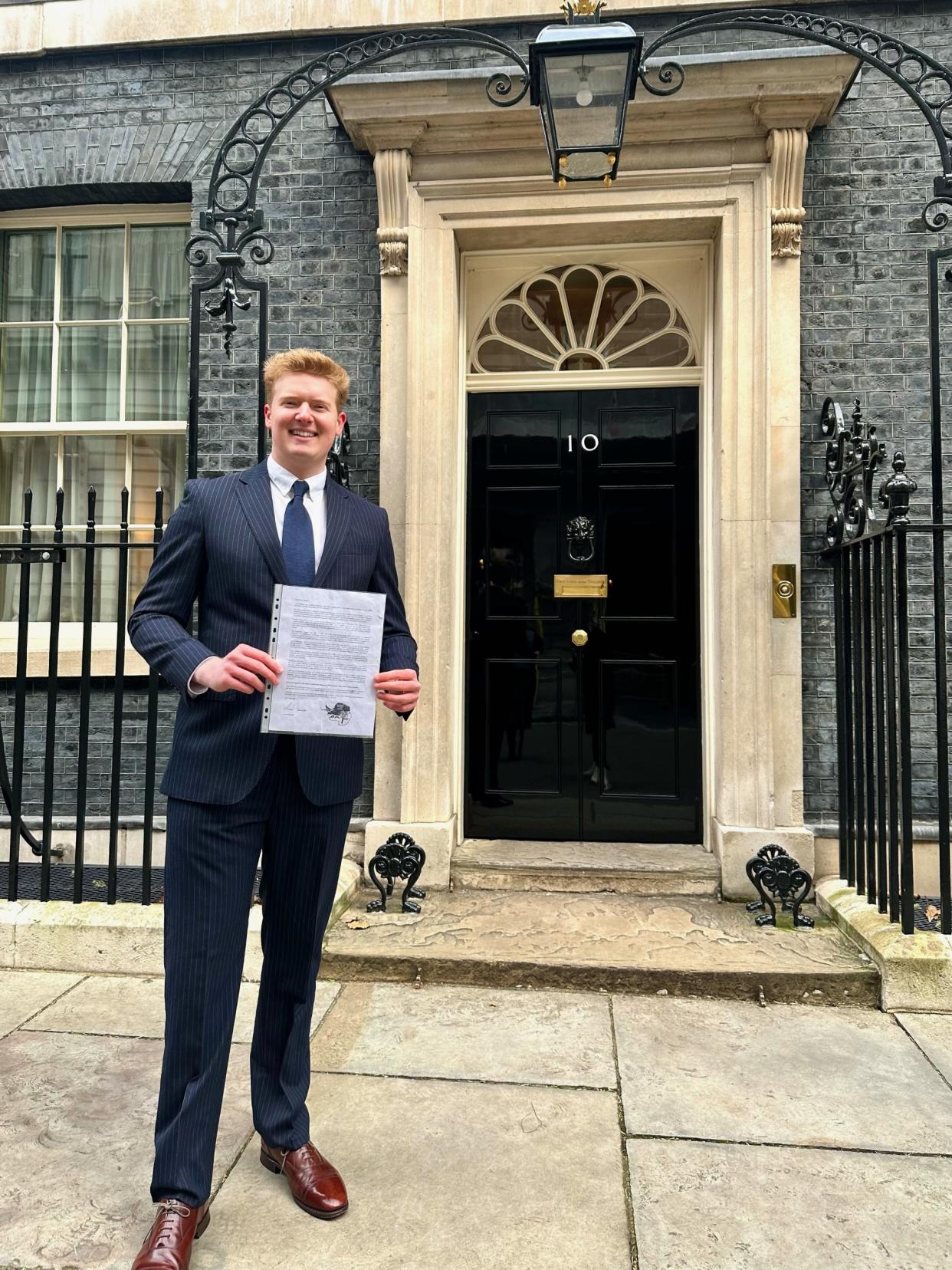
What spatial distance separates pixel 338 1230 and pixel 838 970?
7.69ft

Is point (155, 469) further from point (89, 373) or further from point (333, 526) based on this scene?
point (333, 526)

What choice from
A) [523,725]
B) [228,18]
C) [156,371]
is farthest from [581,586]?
[228,18]

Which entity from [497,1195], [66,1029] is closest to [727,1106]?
[497,1195]

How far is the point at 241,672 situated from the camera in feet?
6.55

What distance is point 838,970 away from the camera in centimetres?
364

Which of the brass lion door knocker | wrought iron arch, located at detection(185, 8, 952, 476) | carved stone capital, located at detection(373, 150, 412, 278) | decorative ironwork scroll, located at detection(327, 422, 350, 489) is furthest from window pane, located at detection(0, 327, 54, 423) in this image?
the brass lion door knocker

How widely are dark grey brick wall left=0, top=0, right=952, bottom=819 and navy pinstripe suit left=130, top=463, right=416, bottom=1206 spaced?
9.11 feet

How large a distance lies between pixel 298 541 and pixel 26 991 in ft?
8.81

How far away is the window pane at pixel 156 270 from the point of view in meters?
5.68

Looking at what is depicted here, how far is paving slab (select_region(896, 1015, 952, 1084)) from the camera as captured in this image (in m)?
3.14

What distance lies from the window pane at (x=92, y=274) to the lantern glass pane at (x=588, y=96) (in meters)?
3.38

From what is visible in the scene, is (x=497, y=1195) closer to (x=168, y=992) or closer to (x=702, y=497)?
(x=168, y=992)

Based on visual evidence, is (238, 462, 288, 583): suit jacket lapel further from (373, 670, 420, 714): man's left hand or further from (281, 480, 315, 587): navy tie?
(373, 670, 420, 714): man's left hand

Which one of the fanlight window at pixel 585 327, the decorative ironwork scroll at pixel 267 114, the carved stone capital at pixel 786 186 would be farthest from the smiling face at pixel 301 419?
the carved stone capital at pixel 786 186
